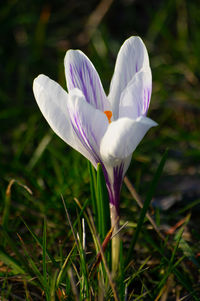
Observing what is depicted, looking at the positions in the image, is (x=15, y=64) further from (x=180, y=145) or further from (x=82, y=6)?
(x=180, y=145)

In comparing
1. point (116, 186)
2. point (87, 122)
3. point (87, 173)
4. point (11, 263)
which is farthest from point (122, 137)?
point (87, 173)

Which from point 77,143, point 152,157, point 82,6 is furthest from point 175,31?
point 77,143

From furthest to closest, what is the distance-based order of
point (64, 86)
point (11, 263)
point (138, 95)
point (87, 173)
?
point (64, 86) → point (87, 173) → point (11, 263) → point (138, 95)

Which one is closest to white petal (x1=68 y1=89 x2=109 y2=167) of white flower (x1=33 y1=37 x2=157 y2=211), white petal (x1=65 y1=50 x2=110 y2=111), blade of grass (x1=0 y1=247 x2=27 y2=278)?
white flower (x1=33 y1=37 x2=157 y2=211)

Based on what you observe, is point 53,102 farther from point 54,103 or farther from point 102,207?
point 102,207

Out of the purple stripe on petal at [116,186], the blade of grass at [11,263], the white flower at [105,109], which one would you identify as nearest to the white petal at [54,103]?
the white flower at [105,109]

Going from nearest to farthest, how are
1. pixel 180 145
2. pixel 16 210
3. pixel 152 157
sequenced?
pixel 16 210 → pixel 152 157 → pixel 180 145
